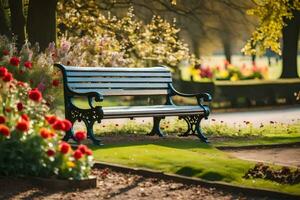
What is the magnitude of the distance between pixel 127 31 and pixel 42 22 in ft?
25.6

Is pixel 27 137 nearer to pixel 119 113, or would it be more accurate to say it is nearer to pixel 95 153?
pixel 95 153

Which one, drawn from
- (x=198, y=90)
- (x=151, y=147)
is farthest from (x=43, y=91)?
(x=198, y=90)

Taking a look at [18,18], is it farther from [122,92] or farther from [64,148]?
[64,148]

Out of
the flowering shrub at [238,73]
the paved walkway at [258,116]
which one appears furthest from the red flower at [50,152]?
the flowering shrub at [238,73]

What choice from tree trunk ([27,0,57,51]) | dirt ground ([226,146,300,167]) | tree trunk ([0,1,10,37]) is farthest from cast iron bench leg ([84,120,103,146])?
tree trunk ([0,1,10,37])

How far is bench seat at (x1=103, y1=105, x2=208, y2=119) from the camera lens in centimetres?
1134

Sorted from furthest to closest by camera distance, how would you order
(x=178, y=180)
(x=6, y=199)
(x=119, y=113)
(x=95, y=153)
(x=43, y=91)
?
(x=43, y=91) → (x=119, y=113) → (x=95, y=153) → (x=178, y=180) → (x=6, y=199)

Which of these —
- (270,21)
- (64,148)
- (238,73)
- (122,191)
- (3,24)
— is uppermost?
(270,21)

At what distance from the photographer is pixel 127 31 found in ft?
78.2

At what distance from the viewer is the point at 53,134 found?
758 centimetres

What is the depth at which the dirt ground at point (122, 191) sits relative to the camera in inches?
293

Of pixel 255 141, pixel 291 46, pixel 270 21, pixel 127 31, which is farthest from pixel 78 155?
pixel 291 46

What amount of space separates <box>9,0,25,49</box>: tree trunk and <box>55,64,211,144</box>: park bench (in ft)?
19.9

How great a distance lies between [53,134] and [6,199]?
0.83 m
